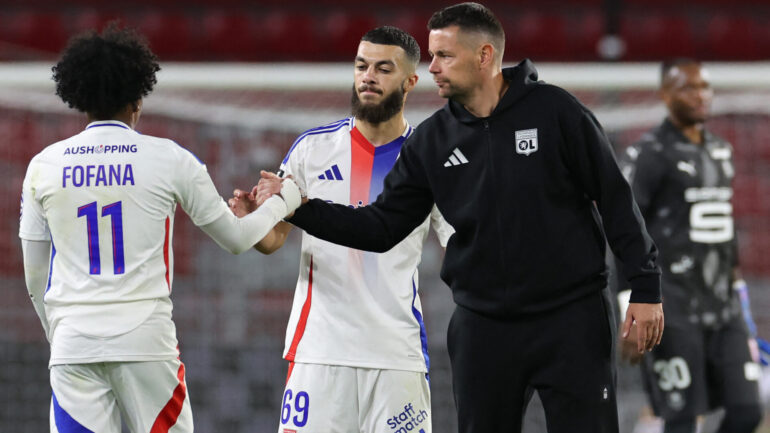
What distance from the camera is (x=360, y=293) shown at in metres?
4.00

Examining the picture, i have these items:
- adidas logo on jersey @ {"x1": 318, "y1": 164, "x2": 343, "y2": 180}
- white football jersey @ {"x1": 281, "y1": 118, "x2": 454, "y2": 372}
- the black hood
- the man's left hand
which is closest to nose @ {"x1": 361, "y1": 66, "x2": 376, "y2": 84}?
white football jersey @ {"x1": 281, "y1": 118, "x2": 454, "y2": 372}

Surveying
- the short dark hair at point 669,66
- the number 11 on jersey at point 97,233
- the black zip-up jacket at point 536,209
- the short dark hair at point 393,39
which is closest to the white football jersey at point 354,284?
the short dark hair at point 393,39

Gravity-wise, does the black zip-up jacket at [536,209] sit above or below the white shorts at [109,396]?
above

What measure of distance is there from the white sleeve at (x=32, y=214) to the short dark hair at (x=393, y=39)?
54.4 inches

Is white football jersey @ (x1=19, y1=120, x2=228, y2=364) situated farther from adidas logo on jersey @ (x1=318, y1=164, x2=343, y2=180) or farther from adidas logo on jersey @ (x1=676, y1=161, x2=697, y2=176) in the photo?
adidas logo on jersey @ (x1=676, y1=161, x2=697, y2=176)

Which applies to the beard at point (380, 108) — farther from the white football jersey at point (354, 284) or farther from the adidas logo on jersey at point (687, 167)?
the adidas logo on jersey at point (687, 167)

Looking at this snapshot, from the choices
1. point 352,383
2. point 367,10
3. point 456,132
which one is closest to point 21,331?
point 352,383

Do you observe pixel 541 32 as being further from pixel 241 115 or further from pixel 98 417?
pixel 98 417

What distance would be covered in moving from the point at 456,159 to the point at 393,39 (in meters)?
0.86

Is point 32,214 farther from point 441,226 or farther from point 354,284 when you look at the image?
point 441,226

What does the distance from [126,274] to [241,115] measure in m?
3.46

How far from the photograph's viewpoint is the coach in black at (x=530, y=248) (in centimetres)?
339

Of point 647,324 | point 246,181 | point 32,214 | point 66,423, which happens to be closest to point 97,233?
point 32,214

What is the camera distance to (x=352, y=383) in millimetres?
3943
